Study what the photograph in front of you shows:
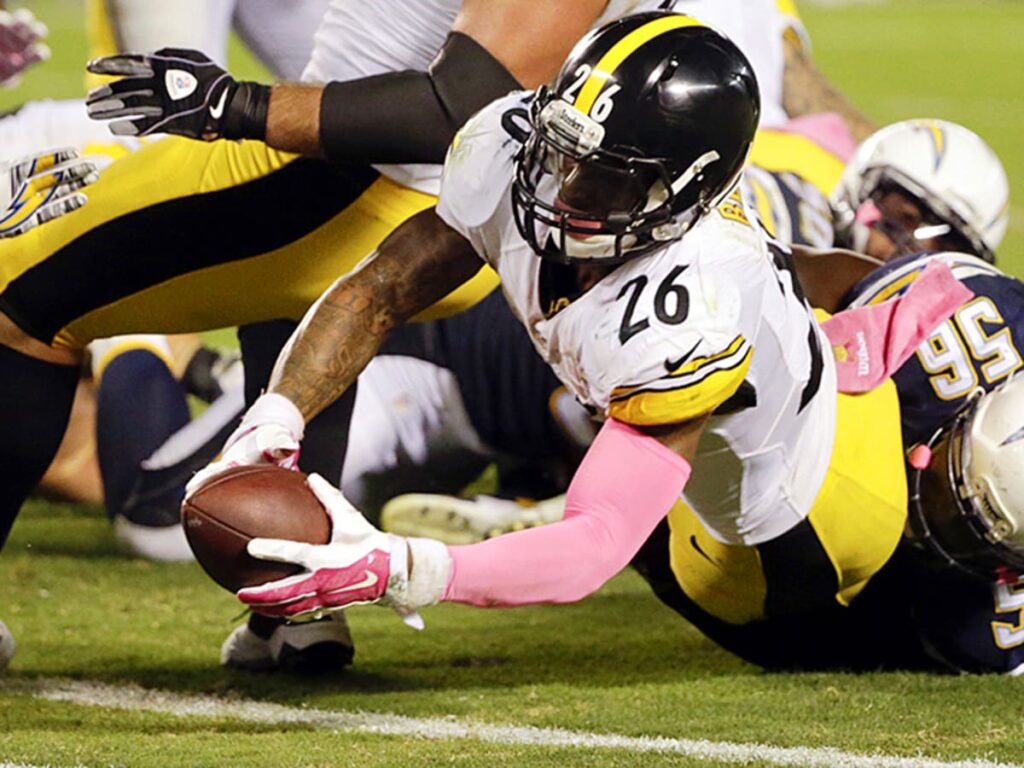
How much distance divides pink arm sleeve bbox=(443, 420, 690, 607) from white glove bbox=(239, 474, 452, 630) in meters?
0.04

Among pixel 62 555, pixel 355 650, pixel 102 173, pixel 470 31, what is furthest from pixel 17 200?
pixel 62 555

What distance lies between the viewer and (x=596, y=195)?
2668mm

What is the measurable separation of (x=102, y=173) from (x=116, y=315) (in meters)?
0.23

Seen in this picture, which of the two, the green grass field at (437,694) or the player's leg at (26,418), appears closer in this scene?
the green grass field at (437,694)

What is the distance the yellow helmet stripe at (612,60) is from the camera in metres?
2.63

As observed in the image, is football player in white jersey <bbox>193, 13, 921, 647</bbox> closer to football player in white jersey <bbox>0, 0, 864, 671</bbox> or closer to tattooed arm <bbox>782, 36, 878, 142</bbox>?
football player in white jersey <bbox>0, 0, 864, 671</bbox>

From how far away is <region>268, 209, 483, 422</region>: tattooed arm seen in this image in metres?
2.93

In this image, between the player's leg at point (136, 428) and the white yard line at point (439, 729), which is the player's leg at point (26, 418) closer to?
the white yard line at point (439, 729)

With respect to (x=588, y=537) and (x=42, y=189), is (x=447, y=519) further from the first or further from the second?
(x=588, y=537)

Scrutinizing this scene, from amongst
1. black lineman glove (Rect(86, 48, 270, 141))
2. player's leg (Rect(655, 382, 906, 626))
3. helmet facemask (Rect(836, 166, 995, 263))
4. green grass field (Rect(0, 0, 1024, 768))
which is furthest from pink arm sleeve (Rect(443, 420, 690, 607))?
helmet facemask (Rect(836, 166, 995, 263))

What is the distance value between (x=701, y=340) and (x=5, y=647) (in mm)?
1381

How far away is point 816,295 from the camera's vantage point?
3568 millimetres

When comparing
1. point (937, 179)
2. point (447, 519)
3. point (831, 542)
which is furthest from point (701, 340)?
point (937, 179)

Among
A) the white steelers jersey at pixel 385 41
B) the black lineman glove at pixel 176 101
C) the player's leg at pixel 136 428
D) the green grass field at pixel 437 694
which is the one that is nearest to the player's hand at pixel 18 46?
the player's leg at pixel 136 428
